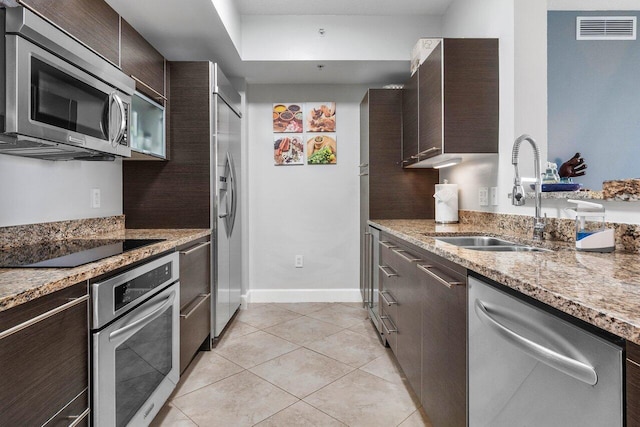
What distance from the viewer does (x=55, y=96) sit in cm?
130

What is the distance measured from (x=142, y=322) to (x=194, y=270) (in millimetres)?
777

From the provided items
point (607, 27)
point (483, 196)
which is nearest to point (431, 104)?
point (483, 196)

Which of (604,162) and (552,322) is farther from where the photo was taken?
(604,162)

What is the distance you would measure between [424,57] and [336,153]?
4.33ft

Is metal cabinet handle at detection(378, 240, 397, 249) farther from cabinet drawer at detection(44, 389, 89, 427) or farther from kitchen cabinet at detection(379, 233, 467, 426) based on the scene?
cabinet drawer at detection(44, 389, 89, 427)

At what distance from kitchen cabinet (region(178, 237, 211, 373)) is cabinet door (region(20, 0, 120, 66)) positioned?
1078 millimetres

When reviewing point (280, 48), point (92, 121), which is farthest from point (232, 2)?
point (92, 121)

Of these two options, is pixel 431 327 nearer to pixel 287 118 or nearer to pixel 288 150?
pixel 288 150

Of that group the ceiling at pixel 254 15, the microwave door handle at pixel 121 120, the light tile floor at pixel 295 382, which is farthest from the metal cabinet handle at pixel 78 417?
the ceiling at pixel 254 15

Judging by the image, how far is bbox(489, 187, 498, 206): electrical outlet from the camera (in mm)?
2240

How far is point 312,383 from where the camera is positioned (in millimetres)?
2078

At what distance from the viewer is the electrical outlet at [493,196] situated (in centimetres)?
224

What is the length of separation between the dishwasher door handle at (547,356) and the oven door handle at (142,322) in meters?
1.22

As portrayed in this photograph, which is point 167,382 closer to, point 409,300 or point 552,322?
point 409,300
